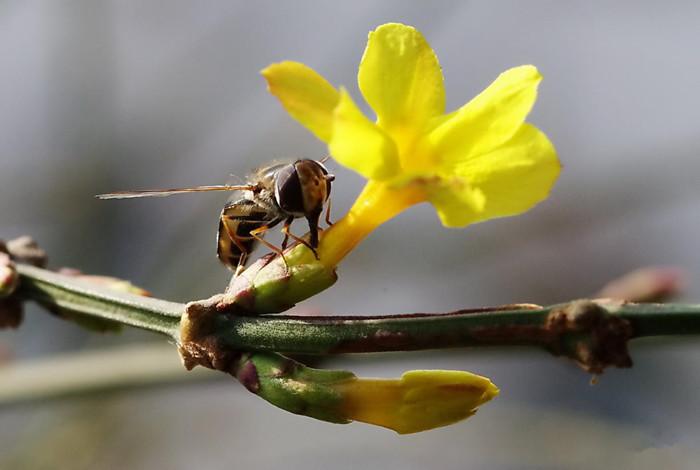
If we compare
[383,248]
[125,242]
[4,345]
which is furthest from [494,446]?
[125,242]

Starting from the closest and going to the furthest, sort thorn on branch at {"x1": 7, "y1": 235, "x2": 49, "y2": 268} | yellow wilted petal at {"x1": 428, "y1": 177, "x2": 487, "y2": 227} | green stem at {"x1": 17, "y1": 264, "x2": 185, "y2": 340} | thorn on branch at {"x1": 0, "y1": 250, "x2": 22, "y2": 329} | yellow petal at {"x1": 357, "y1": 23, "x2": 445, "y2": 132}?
1. yellow wilted petal at {"x1": 428, "y1": 177, "x2": 487, "y2": 227}
2. yellow petal at {"x1": 357, "y1": 23, "x2": 445, "y2": 132}
3. green stem at {"x1": 17, "y1": 264, "x2": 185, "y2": 340}
4. thorn on branch at {"x1": 0, "y1": 250, "x2": 22, "y2": 329}
5. thorn on branch at {"x1": 7, "y1": 235, "x2": 49, "y2": 268}

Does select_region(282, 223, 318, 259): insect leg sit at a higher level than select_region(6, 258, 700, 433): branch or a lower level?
higher

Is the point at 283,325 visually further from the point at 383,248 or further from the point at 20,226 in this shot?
Answer: the point at 20,226

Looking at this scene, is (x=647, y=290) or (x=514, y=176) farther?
(x=647, y=290)

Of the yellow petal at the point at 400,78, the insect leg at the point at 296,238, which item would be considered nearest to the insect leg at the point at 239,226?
the insect leg at the point at 296,238

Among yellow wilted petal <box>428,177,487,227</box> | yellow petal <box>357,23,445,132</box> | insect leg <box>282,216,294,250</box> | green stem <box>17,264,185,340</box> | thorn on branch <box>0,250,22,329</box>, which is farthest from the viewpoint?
thorn on branch <box>0,250,22,329</box>

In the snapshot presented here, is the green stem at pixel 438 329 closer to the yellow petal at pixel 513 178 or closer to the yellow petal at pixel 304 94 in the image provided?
the yellow petal at pixel 513 178

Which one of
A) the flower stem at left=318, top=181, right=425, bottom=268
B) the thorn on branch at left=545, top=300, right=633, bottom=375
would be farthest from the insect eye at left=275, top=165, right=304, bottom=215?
the thorn on branch at left=545, top=300, right=633, bottom=375

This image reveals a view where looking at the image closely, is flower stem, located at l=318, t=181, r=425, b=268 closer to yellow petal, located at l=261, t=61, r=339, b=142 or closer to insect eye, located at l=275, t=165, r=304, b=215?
insect eye, located at l=275, t=165, r=304, b=215
